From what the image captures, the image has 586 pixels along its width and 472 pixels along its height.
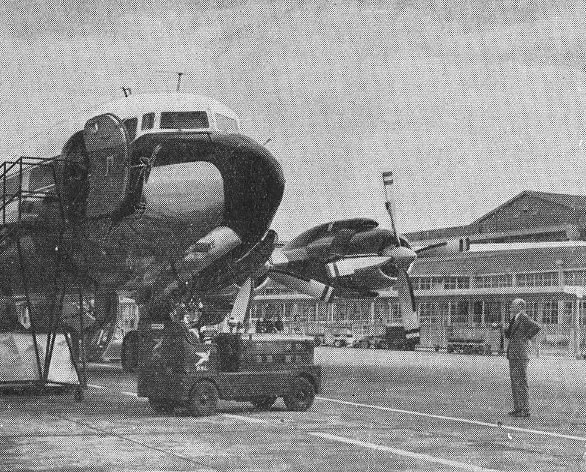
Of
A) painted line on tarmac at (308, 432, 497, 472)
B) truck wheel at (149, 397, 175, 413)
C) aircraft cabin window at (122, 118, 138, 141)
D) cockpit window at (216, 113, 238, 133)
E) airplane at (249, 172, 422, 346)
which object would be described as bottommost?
painted line on tarmac at (308, 432, 497, 472)

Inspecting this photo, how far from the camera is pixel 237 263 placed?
2295 cm

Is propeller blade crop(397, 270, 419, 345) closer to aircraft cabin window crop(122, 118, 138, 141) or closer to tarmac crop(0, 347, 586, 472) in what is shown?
tarmac crop(0, 347, 586, 472)

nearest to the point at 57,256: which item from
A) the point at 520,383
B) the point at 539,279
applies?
the point at 520,383

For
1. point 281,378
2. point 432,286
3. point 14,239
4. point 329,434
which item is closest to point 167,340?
point 281,378

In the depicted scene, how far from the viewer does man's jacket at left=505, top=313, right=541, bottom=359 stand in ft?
48.9

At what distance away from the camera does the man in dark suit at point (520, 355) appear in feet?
48.7

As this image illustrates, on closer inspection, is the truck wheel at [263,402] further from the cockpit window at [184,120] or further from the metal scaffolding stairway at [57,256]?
the cockpit window at [184,120]

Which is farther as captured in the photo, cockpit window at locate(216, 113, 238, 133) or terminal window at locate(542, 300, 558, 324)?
terminal window at locate(542, 300, 558, 324)

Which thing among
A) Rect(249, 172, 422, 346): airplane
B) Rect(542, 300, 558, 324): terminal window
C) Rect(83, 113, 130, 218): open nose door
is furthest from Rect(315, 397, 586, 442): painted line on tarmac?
Rect(542, 300, 558, 324): terminal window

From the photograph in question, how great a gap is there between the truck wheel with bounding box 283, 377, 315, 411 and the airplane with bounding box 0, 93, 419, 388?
426 centimetres

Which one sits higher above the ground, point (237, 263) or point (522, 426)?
point (237, 263)

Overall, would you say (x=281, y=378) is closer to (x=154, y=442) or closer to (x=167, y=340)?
(x=167, y=340)

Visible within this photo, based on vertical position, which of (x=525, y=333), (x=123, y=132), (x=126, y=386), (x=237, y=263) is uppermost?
(x=123, y=132)

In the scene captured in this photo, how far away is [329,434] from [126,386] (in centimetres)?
997
